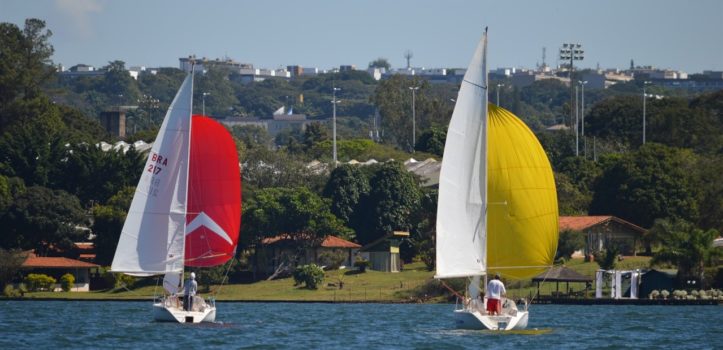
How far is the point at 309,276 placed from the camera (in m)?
92.6

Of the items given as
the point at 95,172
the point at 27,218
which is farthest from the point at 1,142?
the point at 27,218

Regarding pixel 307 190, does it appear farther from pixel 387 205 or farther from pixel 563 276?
pixel 563 276

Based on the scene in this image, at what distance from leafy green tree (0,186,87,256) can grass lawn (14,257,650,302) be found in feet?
20.1

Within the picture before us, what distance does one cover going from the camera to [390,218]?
346 feet

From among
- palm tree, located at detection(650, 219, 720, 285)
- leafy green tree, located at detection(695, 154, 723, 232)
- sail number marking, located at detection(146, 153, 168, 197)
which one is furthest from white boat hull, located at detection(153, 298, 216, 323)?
leafy green tree, located at detection(695, 154, 723, 232)

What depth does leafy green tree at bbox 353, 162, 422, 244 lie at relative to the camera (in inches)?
4156

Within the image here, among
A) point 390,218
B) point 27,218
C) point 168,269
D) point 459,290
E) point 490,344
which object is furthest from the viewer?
point 390,218

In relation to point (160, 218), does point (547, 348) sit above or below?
below

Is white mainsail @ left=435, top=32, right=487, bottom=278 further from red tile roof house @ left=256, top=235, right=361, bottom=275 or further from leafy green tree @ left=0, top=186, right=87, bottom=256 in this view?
leafy green tree @ left=0, top=186, right=87, bottom=256

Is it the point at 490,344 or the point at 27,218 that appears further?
the point at 27,218

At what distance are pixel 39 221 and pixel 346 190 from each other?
67.8 ft

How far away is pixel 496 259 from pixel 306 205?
156ft

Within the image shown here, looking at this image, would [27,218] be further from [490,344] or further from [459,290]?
[490,344]

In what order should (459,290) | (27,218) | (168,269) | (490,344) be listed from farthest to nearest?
(27,218) < (459,290) < (168,269) < (490,344)
